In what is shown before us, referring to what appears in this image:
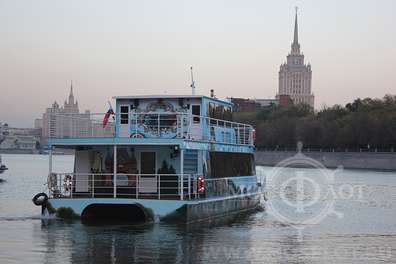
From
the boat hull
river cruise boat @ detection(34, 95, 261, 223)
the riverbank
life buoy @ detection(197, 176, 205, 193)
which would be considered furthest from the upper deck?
the riverbank

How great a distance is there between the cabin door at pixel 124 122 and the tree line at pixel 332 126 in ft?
334

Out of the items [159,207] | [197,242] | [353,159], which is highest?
[353,159]

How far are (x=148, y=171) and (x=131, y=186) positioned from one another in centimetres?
105

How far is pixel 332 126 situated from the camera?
481ft

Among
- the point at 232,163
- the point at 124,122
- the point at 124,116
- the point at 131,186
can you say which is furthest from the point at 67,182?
the point at 232,163

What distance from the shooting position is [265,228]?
31.1 meters

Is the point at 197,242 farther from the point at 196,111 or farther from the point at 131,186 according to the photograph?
the point at 196,111

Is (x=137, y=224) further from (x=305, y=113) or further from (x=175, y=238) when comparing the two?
(x=305, y=113)

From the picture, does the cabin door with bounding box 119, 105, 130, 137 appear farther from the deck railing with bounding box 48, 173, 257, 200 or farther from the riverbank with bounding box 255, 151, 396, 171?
the riverbank with bounding box 255, 151, 396, 171

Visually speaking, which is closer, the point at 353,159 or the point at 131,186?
the point at 131,186

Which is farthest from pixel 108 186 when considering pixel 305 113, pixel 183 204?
pixel 305 113

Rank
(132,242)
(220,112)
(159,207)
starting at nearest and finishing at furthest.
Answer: (132,242) → (159,207) → (220,112)

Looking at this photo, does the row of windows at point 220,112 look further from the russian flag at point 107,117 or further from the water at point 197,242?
the water at point 197,242

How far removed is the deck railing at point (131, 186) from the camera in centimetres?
2926
